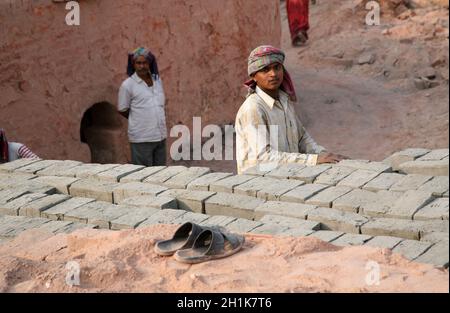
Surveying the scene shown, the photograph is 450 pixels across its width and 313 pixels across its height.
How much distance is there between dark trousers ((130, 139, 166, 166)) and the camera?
8594 millimetres

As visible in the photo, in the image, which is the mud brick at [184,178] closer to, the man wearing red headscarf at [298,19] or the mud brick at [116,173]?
the mud brick at [116,173]

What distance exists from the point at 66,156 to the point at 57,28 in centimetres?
151

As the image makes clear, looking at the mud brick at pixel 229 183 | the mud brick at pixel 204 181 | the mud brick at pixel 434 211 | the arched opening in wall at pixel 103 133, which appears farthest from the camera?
the arched opening in wall at pixel 103 133

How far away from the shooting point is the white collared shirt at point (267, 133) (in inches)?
219

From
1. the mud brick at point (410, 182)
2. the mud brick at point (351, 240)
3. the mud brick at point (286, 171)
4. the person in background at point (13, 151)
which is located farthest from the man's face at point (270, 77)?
the person in background at point (13, 151)

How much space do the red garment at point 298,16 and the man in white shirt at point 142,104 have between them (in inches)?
356

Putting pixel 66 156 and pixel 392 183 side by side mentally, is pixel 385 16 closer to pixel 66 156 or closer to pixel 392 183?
pixel 66 156

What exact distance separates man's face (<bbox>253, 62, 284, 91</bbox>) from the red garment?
→ 37.8 ft

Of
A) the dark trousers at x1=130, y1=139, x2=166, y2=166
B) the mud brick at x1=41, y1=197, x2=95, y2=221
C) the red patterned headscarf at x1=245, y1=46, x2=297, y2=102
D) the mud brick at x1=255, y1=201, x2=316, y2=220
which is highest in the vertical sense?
the red patterned headscarf at x1=245, y1=46, x2=297, y2=102

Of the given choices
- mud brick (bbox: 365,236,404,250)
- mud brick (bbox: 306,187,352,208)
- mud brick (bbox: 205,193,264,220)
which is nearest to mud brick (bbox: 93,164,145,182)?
mud brick (bbox: 205,193,264,220)

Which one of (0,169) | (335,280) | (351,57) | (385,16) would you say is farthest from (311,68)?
(335,280)

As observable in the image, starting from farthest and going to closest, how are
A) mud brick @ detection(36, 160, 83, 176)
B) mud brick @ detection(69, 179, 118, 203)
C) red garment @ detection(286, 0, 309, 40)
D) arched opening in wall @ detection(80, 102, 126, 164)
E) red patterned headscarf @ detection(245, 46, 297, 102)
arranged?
red garment @ detection(286, 0, 309, 40)
arched opening in wall @ detection(80, 102, 126, 164)
mud brick @ detection(36, 160, 83, 176)
red patterned headscarf @ detection(245, 46, 297, 102)
mud brick @ detection(69, 179, 118, 203)

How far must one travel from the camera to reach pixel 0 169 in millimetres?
6281

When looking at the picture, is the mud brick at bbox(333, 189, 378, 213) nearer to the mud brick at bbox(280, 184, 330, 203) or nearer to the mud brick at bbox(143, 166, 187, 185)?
the mud brick at bbox(280, 184, 330, 203)
